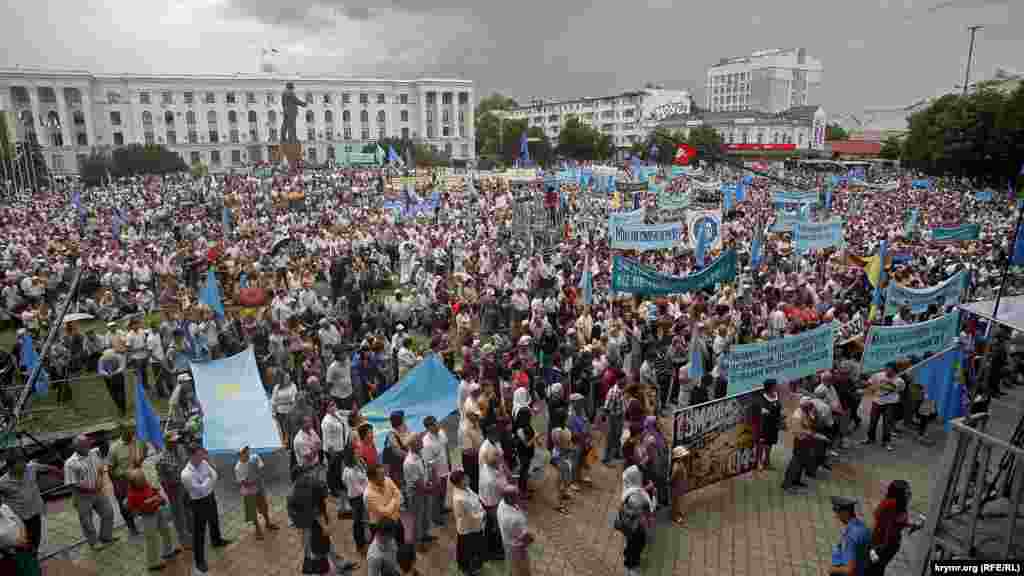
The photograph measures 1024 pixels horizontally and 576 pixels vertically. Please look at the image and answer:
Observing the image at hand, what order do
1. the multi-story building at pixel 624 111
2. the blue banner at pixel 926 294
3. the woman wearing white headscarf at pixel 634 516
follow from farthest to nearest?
the multi-story building at pixel 624 111
the blue banner at pixel 926 294
the woman wearing white headscarf at pixel 634 516

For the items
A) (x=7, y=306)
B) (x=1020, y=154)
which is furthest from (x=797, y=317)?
(x=1020, y=154)

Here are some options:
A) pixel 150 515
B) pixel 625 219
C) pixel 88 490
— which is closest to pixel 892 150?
pixel 625 219

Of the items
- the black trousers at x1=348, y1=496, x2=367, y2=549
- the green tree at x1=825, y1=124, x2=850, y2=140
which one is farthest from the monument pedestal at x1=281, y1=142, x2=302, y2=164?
the green tree at x1=825, y1=124, x2=850, y2=140

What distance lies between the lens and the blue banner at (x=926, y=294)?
11.2 meters

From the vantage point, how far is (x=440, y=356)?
1052cm

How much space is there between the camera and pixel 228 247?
2088cm

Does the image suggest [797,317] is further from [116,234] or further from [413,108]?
[413,108]

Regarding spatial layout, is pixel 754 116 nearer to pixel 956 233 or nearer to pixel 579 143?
pixel 579 143

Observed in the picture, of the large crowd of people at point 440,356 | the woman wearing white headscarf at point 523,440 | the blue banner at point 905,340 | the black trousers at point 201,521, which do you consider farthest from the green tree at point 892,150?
the black trousers at point 201,521

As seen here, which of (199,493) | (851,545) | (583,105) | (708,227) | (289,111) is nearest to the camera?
(851,545)

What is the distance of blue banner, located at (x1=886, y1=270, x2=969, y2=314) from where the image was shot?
11.2 metres

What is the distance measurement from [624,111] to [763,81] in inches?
2379

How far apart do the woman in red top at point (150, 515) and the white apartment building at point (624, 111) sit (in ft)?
388

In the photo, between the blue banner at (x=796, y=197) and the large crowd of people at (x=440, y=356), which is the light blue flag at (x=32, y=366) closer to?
the large crowd of people at (x=440, y=356)
